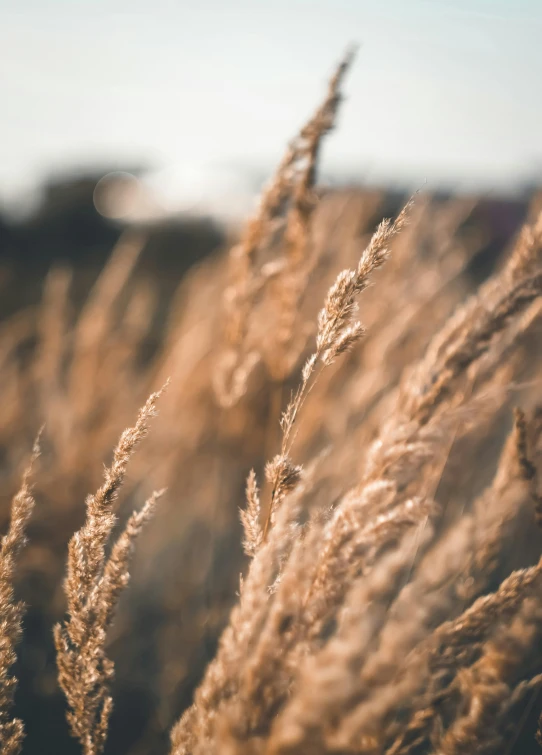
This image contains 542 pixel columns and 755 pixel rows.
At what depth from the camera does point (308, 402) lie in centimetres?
199

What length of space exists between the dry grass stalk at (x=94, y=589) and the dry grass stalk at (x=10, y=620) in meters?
0.07

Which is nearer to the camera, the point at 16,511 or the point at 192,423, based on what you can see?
the point at 16,511

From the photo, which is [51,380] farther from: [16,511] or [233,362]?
[16,511]

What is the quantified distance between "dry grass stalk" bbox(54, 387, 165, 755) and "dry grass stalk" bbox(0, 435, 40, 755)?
7 cm

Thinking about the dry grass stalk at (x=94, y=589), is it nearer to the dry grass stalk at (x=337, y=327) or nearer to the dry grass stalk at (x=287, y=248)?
the dry grass stalk at (x=337, y=327)

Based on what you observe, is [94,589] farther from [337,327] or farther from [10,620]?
[337,327]

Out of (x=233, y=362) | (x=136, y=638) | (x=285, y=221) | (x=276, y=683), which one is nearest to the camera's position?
(x=276, y=683)

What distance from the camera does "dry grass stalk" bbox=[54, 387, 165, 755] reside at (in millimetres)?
745

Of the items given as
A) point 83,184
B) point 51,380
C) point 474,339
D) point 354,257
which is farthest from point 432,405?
point 83,184

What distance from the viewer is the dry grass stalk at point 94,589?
0.75 meters

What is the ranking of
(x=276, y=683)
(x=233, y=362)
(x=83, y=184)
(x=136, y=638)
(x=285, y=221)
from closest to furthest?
1. (x=276, y=683)
2. (x=285, y=221)
3. (x=233, y=362)
4. (x=136, y=638)
5. (x=83, y=184)


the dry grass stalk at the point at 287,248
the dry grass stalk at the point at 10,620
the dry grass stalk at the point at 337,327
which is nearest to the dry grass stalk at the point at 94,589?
the dry grass stalk at the point at 10,620

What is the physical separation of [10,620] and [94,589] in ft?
0.52

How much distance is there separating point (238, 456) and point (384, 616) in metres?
1.52
